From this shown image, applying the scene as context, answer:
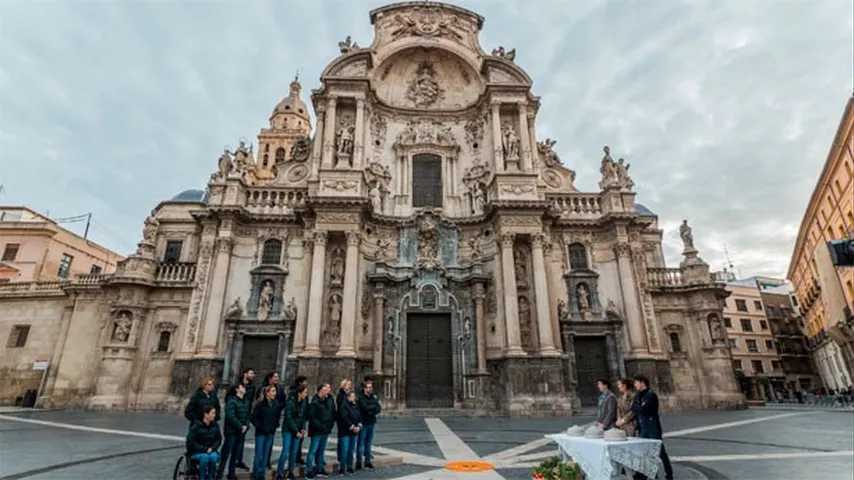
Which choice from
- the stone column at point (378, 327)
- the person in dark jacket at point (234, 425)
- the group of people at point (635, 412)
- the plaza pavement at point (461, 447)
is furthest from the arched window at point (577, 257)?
the person in dark jacket at point (234, 425)

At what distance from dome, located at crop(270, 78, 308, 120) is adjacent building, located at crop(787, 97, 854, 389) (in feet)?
141

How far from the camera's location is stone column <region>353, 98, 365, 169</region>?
66.3 ft

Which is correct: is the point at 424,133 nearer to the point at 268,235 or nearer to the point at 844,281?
the point at 268,235

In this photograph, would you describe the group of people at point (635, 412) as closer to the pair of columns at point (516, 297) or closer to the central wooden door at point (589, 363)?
the pair of columns at point (516, 297)

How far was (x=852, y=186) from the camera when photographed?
2281 cm

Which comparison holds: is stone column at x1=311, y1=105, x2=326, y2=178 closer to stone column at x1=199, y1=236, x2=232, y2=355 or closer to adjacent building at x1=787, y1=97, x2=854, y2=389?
stone column at x1=199, y1=236, x2=232, y2=355

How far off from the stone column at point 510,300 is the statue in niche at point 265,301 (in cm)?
1027

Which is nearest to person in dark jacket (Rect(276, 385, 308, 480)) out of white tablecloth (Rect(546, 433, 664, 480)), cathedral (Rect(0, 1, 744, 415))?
white tablecloth (Rect(546, 433, 664, 480))

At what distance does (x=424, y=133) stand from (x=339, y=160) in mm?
5126

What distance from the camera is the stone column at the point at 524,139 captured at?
→ 20.7 metres

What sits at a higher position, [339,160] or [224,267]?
[339,160]

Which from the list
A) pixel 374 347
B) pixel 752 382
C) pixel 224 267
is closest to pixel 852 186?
pixel 752 382

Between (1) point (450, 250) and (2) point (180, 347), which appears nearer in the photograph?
(2) point (180, 347)

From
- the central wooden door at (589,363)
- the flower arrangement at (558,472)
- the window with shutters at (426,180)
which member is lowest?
the flower arrangement at (558,472)
